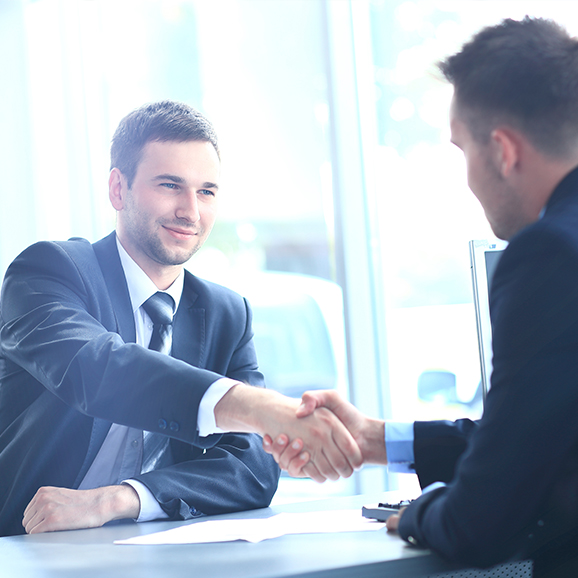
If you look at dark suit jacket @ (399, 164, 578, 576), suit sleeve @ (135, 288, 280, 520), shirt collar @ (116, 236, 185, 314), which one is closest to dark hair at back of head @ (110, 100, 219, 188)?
shirt collar @ (116, 236, 185, 314)

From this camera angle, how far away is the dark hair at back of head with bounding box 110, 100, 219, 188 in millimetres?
2082

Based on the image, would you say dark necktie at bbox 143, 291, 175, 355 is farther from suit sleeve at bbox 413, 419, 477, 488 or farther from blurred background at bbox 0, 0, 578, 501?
blurred background at bbox 0, 0, 578, 501

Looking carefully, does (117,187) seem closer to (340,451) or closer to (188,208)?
(188,208)

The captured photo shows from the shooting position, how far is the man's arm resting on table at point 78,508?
142 centimetres

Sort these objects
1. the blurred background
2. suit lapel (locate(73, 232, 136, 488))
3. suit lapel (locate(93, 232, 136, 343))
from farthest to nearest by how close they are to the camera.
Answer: the blurred background → suit lapel (locate(93, 232, 136, 343)) → suit lapel (locate(73, 232, 136, 488))

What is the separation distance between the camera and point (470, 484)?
930 millimetres

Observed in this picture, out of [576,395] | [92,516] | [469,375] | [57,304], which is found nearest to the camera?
[576,395]

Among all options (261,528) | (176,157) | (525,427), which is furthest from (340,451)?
(176,157)

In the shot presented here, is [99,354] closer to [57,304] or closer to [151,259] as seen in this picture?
[57,304]

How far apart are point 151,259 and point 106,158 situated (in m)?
1.51

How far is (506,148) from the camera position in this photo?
112cm

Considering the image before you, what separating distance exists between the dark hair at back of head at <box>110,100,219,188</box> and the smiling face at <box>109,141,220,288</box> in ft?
0.07

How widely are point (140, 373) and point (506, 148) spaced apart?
2.89 ft

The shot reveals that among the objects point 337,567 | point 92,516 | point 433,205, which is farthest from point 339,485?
point 337,567
